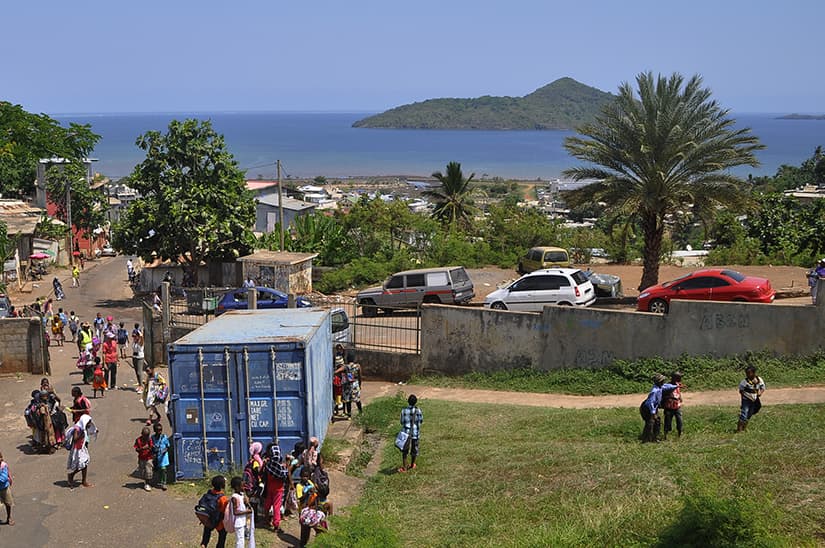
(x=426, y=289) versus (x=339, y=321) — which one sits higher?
(x=426, y=289)

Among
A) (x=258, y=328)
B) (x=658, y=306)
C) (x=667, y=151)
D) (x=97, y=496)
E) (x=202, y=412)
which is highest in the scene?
(x=667, y=151)

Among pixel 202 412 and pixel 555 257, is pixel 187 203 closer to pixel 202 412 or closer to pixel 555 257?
pixel 555 257

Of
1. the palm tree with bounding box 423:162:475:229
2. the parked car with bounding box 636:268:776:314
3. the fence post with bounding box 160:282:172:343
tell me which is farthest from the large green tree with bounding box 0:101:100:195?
the parked car with bounding box 636:268:776:314

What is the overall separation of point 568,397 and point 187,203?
2256cm

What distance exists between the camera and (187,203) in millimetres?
36938

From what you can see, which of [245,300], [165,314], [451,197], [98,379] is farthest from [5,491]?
[451,197]

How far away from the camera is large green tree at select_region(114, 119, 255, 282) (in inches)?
1453

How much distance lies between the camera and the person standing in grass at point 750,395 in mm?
14383

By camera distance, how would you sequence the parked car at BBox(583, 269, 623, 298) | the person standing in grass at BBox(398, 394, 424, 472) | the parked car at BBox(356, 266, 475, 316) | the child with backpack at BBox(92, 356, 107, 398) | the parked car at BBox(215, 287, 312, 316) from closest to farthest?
the person standing in grass at BBox(398, 394, 424, 472), the child with backpack at BBox(92, 356, 107, 398), the parked car at BBox(583, 269, 623, 298), the parked car at BBox(215, 287, 312, 316), the parked car at BBox(356, 266, 475, 316)

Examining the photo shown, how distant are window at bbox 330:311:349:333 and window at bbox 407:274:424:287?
5.14 m

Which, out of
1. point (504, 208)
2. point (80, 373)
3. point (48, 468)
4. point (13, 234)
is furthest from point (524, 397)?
point (13, 234)

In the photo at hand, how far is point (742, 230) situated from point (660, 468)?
32222mm

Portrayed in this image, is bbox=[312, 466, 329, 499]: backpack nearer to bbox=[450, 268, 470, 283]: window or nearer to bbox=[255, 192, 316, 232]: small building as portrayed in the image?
bbox=[450, 268, 470, 283]: window

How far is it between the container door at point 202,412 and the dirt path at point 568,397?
7667 millimetres
